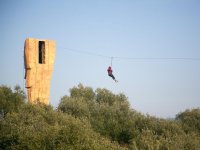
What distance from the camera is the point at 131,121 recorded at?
39.5 meters

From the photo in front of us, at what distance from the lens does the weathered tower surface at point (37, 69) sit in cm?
3272

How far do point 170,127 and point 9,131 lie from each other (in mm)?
18309

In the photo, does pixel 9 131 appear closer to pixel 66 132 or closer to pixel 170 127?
pixel 66 132

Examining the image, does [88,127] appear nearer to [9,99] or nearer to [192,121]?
[9,99]

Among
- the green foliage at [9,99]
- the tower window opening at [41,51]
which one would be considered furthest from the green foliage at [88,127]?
the tower window opening at [41,51]

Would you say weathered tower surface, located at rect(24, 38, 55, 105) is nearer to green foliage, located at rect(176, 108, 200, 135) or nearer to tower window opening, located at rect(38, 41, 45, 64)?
tower window opening, located at rect(38, 41, 45, 64)

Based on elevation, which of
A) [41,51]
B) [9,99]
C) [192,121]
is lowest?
[192,121]

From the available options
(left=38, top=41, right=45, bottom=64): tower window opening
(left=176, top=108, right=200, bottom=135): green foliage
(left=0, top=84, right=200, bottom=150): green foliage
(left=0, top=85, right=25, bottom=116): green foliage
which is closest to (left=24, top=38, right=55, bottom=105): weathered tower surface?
(left=38, top=41, right=45, bottom=64): tower window opening

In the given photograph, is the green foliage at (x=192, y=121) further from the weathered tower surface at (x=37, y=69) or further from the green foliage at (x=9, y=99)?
the green foliage at (x=9, y=99)

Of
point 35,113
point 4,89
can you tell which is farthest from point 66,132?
point 4,89

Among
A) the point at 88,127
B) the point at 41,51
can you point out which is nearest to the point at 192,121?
the point at 88,127

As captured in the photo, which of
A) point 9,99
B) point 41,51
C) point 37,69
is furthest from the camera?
point 9,99

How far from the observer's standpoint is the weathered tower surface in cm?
3272

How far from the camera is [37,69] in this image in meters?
33.2
